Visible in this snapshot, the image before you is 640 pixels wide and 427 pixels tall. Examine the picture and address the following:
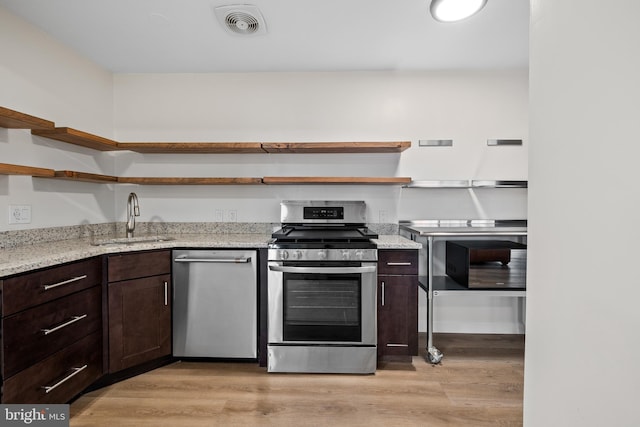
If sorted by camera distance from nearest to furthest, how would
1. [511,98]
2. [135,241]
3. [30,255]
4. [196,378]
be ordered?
[30,255], [196,378], [135,241], [511,98]

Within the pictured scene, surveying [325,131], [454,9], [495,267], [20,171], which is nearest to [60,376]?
[20,171]

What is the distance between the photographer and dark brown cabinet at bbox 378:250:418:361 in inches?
89.5

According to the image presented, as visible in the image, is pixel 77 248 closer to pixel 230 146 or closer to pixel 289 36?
pixel 230 146

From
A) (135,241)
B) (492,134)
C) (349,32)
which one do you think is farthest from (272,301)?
(492,134)

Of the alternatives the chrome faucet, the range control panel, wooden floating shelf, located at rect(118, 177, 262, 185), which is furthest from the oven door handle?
the chrome faucet

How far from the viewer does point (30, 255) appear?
1687 millimetres

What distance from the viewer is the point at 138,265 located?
7.01 ft

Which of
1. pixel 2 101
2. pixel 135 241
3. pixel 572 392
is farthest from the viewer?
pixel 135 241

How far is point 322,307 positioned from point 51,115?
2.31m

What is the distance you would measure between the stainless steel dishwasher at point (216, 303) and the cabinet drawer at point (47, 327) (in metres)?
0.50

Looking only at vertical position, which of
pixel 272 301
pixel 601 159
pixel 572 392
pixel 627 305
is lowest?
pixel 272 301

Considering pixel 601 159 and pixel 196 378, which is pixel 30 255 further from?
pixel 601 159

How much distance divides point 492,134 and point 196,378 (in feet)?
9.84

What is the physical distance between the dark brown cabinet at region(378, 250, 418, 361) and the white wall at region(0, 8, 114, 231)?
234cm
